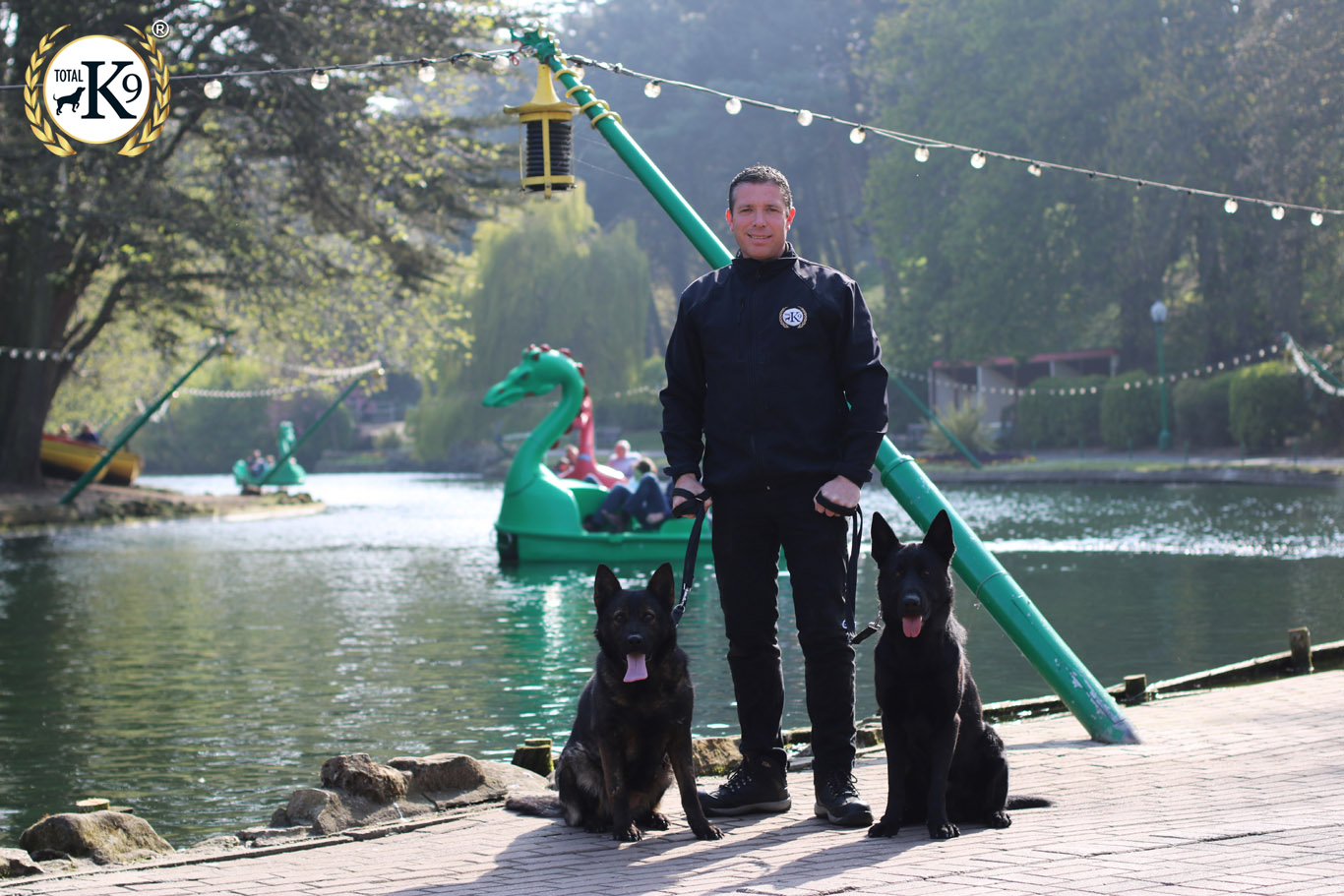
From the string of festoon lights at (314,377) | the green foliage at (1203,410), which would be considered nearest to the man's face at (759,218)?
the string of festoon lights at (314,377)

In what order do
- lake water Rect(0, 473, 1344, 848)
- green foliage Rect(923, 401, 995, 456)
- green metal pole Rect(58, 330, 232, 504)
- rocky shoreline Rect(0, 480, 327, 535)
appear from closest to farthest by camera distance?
lake water Rect(0, 473, 1344, 848) → rocky shoreline Rect(0, 480, 327, 535) → green metal pole Rect(58, 330, 232, 504) → green foliage Rect(923, 401, 995, 456)

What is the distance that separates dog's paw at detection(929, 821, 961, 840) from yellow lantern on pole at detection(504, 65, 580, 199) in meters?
5.44

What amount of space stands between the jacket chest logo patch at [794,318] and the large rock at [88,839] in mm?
2986

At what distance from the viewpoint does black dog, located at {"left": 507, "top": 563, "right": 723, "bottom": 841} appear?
15.8ft

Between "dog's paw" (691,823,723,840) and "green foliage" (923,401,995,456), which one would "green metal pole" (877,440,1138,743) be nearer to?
"dog's paw" (691,823,723,840)

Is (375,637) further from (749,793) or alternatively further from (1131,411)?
(1131,411)

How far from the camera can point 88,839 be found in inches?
215

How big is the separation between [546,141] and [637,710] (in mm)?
5275

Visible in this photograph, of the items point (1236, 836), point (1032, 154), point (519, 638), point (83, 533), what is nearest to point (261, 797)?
point (1236, 836)

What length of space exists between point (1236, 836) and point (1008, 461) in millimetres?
40755

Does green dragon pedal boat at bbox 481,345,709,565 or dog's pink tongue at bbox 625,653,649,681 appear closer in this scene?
dog's pink tongue at bbox 625,653,649,681

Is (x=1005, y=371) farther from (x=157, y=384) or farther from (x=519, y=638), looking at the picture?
(x=519, y=638)

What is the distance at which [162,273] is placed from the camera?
28109 millimetres

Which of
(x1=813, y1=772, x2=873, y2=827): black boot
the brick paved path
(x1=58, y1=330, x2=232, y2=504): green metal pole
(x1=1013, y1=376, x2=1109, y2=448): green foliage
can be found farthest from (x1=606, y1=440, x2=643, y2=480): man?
(x1=1013, y1=376, x2=1109, y2=448): green foliage
